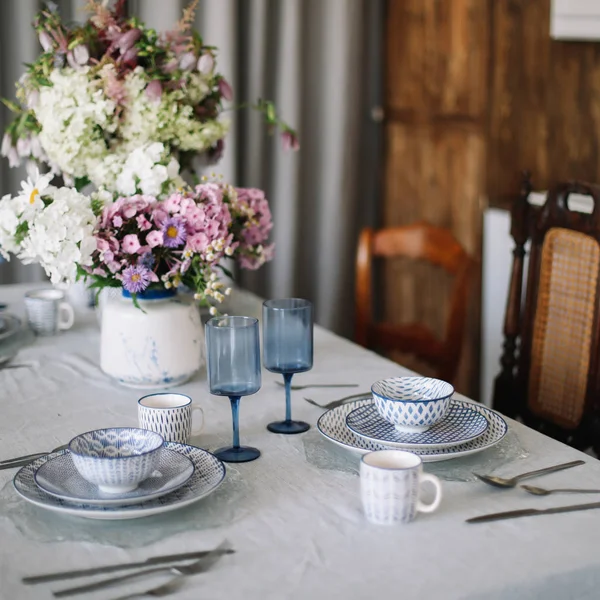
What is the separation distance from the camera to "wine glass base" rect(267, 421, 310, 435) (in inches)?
51.1

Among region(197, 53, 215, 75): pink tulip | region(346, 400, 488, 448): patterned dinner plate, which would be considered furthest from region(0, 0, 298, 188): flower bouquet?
region(346, 400, 488, 448): patterned dinner plate

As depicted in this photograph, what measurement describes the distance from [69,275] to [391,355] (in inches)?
77.9

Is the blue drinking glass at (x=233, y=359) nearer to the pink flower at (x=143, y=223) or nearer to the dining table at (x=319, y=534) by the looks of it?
the dining table at (x=319, y=534)

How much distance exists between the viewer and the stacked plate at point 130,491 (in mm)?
997

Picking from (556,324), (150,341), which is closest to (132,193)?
(150,341)

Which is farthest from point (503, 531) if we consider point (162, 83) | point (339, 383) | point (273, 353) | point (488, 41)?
point (488, 41)

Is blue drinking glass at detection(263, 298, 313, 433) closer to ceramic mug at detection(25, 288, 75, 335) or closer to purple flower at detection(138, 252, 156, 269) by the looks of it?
purple flower at detection(138, 252, 156, 269)

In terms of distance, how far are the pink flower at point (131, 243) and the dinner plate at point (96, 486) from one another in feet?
1.11

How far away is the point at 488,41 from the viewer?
2.71 meters

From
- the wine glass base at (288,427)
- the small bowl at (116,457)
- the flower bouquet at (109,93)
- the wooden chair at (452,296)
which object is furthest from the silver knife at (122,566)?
the wooden chair at (452,296)

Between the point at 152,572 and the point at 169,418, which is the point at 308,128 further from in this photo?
the point at 152,572

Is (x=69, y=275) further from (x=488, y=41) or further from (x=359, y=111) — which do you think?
(x=359, y=111)

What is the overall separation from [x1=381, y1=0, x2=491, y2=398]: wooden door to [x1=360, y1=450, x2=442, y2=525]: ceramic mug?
64.9 inches

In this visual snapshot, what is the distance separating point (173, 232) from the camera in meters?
1.38
